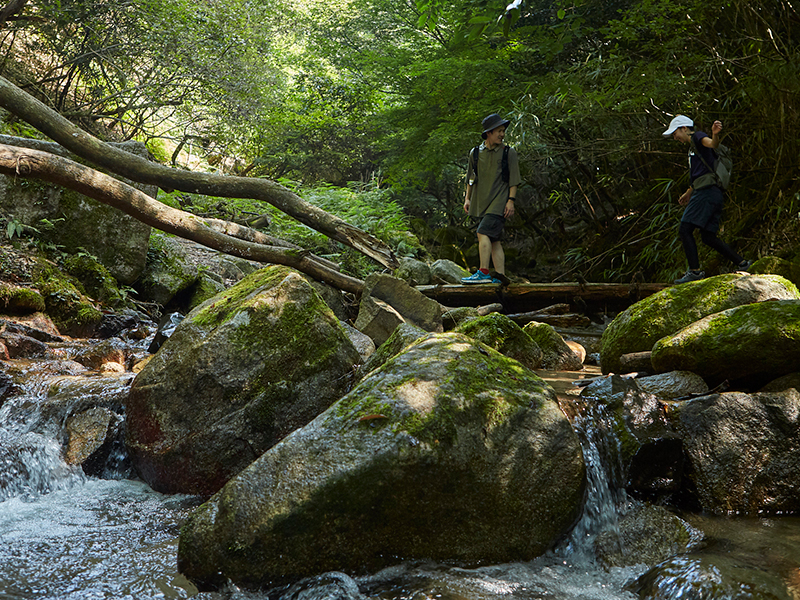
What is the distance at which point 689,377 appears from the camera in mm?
4152

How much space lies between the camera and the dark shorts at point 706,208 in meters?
6.72

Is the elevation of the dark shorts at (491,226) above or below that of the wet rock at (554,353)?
above


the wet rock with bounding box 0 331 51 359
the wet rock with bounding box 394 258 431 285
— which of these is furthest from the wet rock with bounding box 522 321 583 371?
the wet rock with bounding box 0 331 51 359

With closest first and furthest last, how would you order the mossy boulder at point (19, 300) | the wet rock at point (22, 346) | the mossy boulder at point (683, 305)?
the mossy boulder at point (683, 305)
the wet rock at point (22, 346)
the mossy boulder at point (19, 300)

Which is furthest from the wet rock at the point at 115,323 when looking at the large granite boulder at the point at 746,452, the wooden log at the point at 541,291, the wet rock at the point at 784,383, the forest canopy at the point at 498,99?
the wet rock at the point at 784,383

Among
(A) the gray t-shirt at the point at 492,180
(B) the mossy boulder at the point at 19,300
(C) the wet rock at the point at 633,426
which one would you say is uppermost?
(A) the gray t-shirt at the point at 492,180

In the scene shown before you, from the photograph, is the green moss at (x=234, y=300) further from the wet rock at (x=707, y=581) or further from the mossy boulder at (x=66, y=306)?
the mossy boulder at (x=66, y=306)

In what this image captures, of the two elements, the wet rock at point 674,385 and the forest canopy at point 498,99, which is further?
the forest canopy at point 498,99

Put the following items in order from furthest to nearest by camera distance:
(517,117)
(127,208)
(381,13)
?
(381,13) < (517,117) < (127,208)

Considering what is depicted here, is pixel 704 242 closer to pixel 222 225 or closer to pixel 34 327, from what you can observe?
pixel 222 225

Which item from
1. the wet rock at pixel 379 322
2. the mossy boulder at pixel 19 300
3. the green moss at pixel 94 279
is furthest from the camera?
the green moss at pixel 94 279

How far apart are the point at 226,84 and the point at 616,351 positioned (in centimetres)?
1250

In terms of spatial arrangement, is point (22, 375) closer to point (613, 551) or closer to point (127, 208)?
point (127, 208)

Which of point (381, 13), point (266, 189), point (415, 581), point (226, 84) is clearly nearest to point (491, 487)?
point (415, 581)
